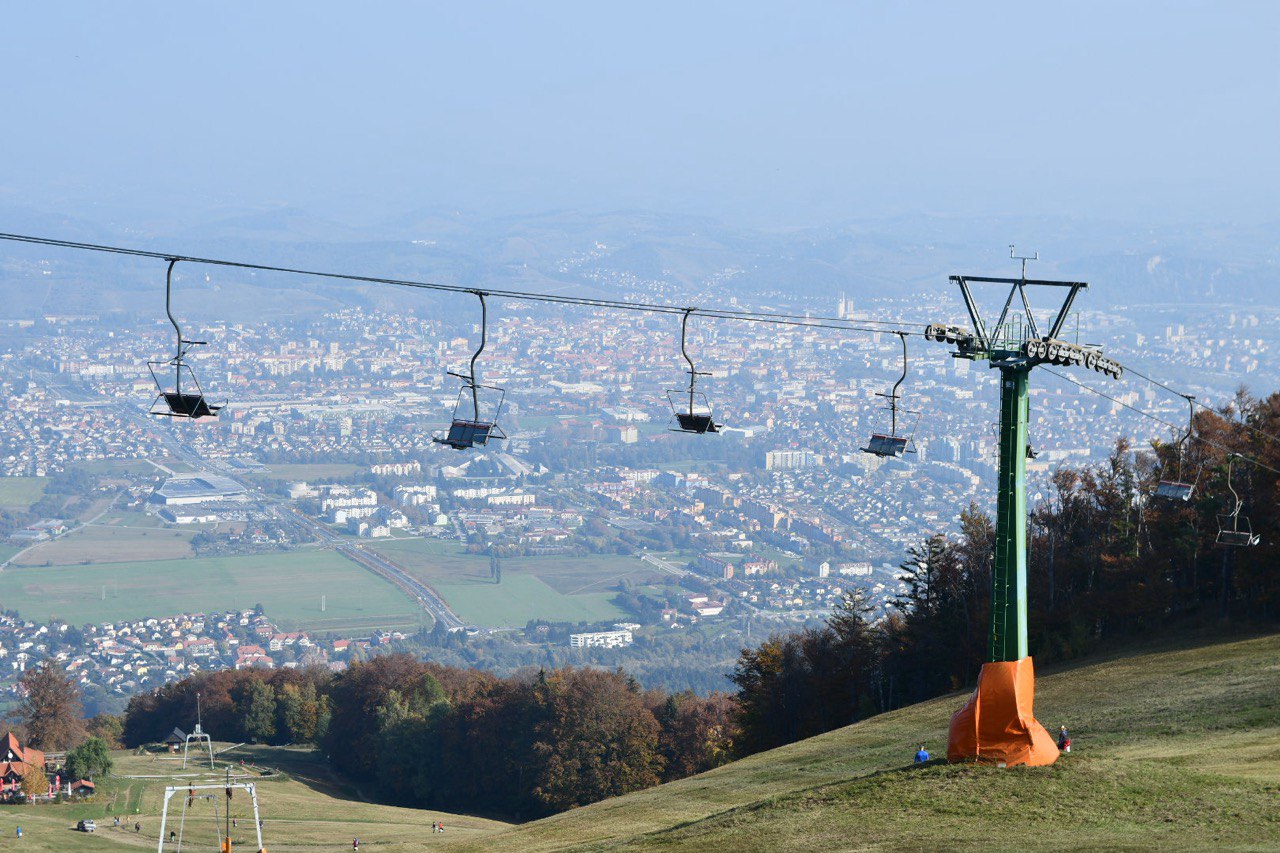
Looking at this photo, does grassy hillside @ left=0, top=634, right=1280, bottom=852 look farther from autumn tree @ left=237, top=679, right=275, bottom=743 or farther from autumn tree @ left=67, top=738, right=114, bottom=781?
autumn tree @ left=237, top=679, right=275, bottom=743

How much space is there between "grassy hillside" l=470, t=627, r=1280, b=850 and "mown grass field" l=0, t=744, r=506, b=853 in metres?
7.03

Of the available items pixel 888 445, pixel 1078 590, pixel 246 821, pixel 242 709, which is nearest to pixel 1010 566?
pixel 888 445

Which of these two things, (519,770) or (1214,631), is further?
(519,770)

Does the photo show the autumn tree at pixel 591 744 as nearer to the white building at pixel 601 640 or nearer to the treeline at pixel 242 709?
the treeline at pixel 242 709

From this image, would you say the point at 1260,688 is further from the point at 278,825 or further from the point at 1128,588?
the point at 278,825

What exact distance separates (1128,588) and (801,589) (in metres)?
134

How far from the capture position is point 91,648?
150625 millimetres

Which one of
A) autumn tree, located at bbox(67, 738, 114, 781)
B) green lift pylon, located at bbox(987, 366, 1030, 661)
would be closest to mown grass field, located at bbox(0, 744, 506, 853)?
autumn tree, located at bbox(67, 738, 114, 781)

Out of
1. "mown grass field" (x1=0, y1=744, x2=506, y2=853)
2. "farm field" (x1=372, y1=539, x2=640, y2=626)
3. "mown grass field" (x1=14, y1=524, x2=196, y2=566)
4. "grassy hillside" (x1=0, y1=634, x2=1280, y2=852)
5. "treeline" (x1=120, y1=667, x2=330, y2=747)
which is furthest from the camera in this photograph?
"mown grass field" (x1=14, y1=524, x2=196, y2=566)

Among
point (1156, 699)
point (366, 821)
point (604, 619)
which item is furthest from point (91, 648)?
point (1156, 699)

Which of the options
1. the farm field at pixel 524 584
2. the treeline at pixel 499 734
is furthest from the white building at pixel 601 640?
the treeline at pixel 499 734

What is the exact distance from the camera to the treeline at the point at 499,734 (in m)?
67.8

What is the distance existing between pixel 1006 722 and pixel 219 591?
16148 centimetres

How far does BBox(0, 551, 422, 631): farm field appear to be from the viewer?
538ft
